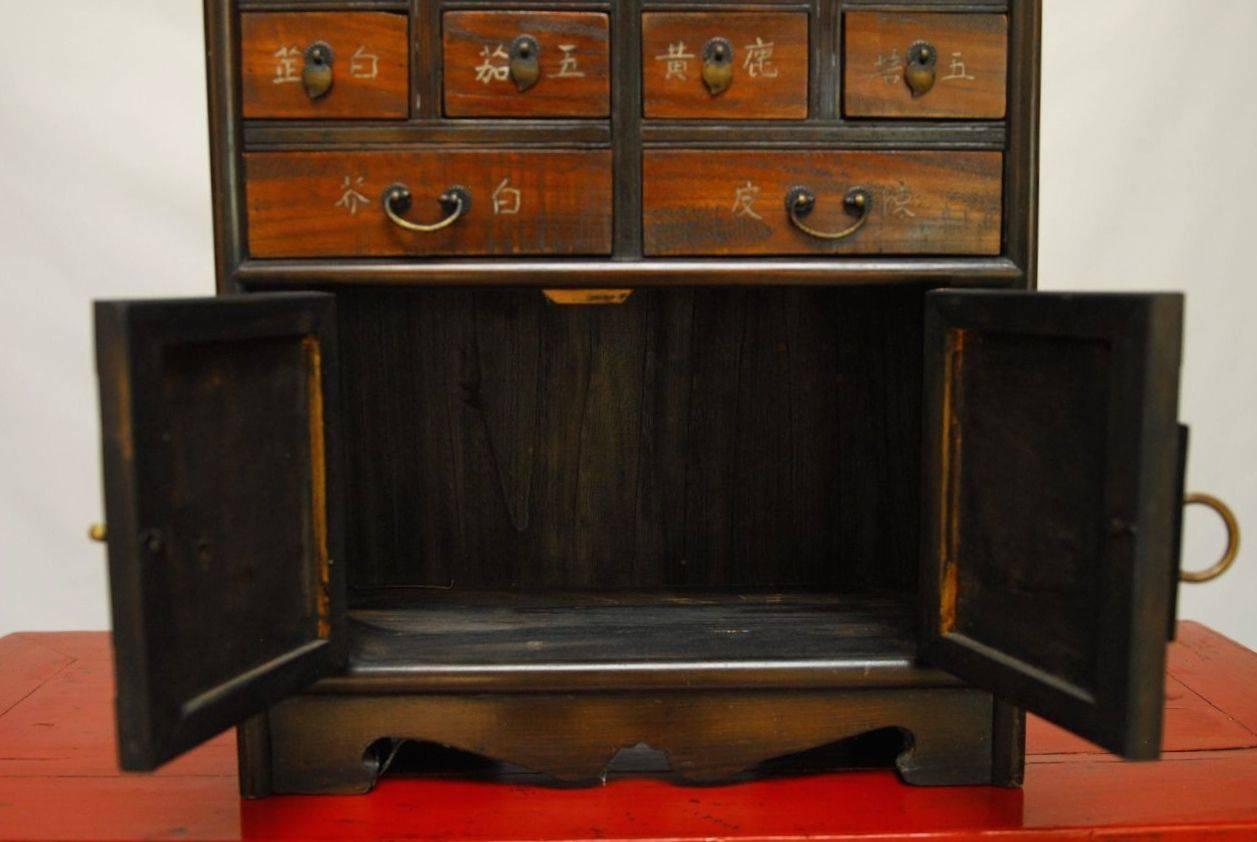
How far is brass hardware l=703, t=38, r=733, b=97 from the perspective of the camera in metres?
1.48

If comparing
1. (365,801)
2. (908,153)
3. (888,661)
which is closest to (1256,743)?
(888,661)

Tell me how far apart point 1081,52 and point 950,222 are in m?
1.01

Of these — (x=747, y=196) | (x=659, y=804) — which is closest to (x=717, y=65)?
(x=747, y=196)

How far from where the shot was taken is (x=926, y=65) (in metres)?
1.50

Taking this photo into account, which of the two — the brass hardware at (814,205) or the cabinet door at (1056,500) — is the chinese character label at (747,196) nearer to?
the brass hardware at (814,205)

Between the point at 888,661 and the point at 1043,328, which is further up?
the point at 1043,328

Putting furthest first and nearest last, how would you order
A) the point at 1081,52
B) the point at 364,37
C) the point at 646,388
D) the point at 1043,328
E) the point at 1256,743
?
the point at 1081,52 → the point at 646,388 → the point at 1256,743 → the point at 364,37 → the point at 1043,328

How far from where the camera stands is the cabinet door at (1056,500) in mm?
1251

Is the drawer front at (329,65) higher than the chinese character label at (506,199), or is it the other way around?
the drawer front at (329,65)

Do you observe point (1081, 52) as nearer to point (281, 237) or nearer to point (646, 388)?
point (646, 388)

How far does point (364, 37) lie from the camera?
1.48 meters

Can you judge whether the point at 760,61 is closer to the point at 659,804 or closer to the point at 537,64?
the point at 537,64

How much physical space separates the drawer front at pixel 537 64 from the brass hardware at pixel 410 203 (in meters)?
0.09

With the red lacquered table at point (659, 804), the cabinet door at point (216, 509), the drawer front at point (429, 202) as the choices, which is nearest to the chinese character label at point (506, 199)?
the drawer front at point (429, 202)
